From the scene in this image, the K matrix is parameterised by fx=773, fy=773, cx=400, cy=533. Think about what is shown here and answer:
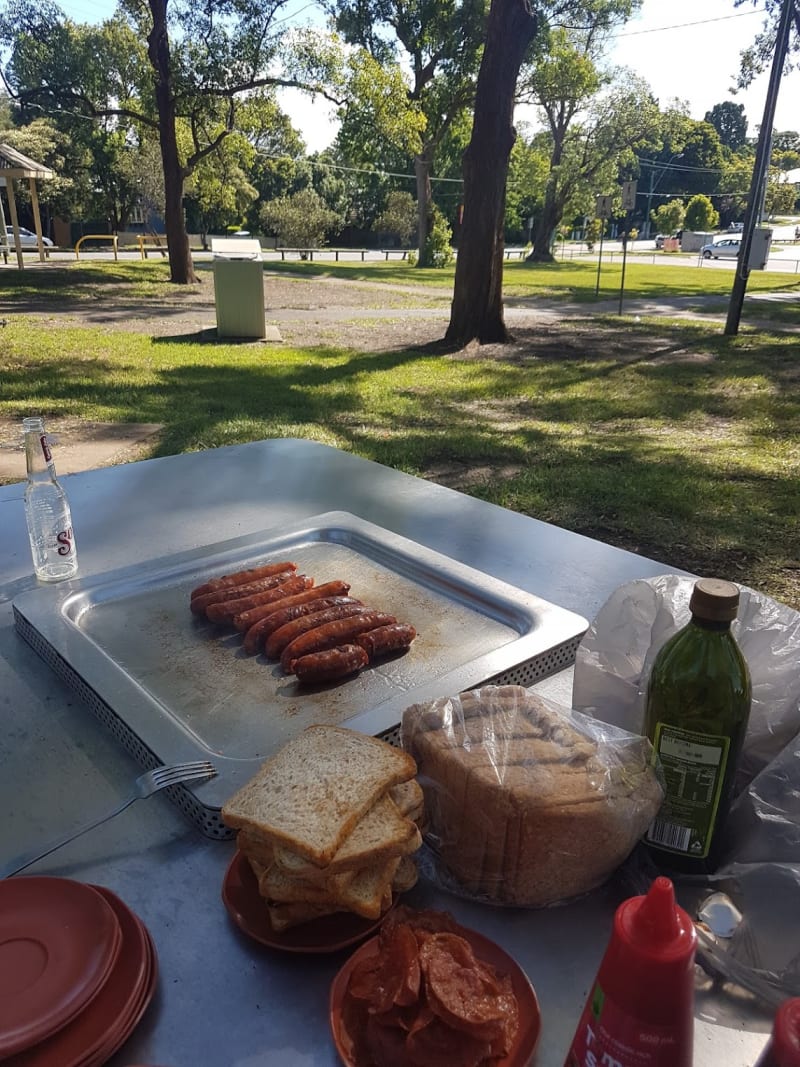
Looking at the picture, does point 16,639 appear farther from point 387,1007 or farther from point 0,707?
point 387,1007

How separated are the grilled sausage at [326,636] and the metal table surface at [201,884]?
39 centimetres

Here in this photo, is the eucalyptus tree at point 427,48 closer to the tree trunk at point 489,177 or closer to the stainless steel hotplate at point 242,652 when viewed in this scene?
the tree trunk at point 489,177

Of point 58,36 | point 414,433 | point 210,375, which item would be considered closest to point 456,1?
point 58,36

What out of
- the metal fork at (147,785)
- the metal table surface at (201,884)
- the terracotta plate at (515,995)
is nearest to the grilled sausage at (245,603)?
the metal table surface at (201,884)

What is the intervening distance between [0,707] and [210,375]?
9.15m

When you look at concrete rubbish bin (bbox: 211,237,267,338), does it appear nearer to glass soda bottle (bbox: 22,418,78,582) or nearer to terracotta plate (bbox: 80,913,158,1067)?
glass soda bottle (bbox: 22,418,78,582)

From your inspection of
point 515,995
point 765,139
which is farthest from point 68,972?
point 765,139

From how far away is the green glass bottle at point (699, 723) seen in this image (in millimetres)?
1118

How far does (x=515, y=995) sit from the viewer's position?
99 centimetres

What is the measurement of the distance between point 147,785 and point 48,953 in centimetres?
32

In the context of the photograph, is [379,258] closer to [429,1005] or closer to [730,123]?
[429,1005]

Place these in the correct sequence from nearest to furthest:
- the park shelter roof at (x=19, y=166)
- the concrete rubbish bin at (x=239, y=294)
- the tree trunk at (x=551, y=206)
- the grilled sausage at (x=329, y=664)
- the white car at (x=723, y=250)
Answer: the grilled sausage at (x=329, y=664), the concrete rubbish bin at (x=239, y=294), the park shelter roof at (x=19, y=166), the tree trunk at (x=551, y=206), the white car at (x=723, y=250)

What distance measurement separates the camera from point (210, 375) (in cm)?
1029

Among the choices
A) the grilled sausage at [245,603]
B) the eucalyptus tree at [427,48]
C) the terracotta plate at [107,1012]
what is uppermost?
the eucalyptus tree at [427,48]
